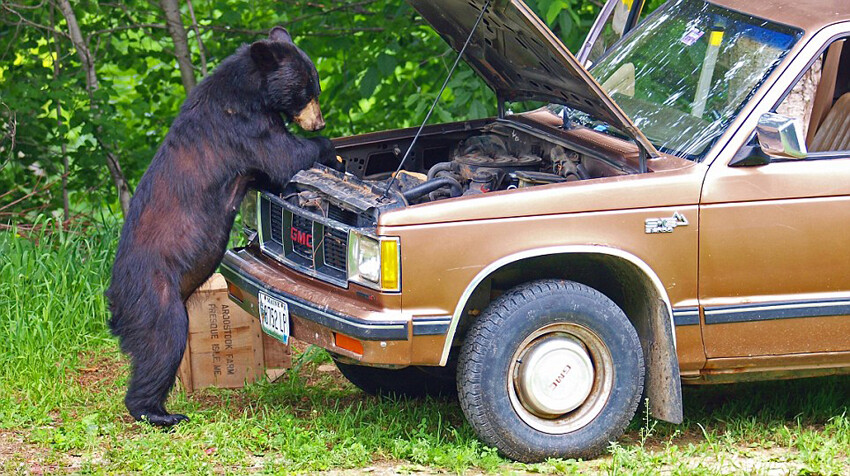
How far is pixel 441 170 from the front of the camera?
5.03m

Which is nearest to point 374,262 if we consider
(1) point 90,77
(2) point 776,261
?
(2) point 776,261

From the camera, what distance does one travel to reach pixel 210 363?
5352mm

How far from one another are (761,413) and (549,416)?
1235 mm

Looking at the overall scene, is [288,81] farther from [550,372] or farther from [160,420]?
[550,372]

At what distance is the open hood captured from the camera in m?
4.05

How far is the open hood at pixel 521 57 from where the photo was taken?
405 centimetres

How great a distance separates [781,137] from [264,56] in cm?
236

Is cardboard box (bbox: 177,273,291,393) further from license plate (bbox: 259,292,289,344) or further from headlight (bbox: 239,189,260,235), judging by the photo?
license plate (bbox: 259,292,289,344)

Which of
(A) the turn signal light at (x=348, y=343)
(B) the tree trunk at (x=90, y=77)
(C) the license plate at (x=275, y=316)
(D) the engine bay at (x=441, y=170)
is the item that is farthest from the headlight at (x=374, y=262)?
(B) the tree trunk at (x=90, y=77)

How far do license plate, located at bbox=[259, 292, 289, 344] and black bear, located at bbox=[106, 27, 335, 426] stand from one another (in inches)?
17.5

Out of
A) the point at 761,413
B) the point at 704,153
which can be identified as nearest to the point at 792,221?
the point at 704,153

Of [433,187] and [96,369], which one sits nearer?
[433,187]

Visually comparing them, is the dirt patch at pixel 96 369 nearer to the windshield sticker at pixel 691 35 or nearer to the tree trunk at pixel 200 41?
the tree trunk at pixel 200 41

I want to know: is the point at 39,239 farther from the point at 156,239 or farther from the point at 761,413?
the point at 761,413
